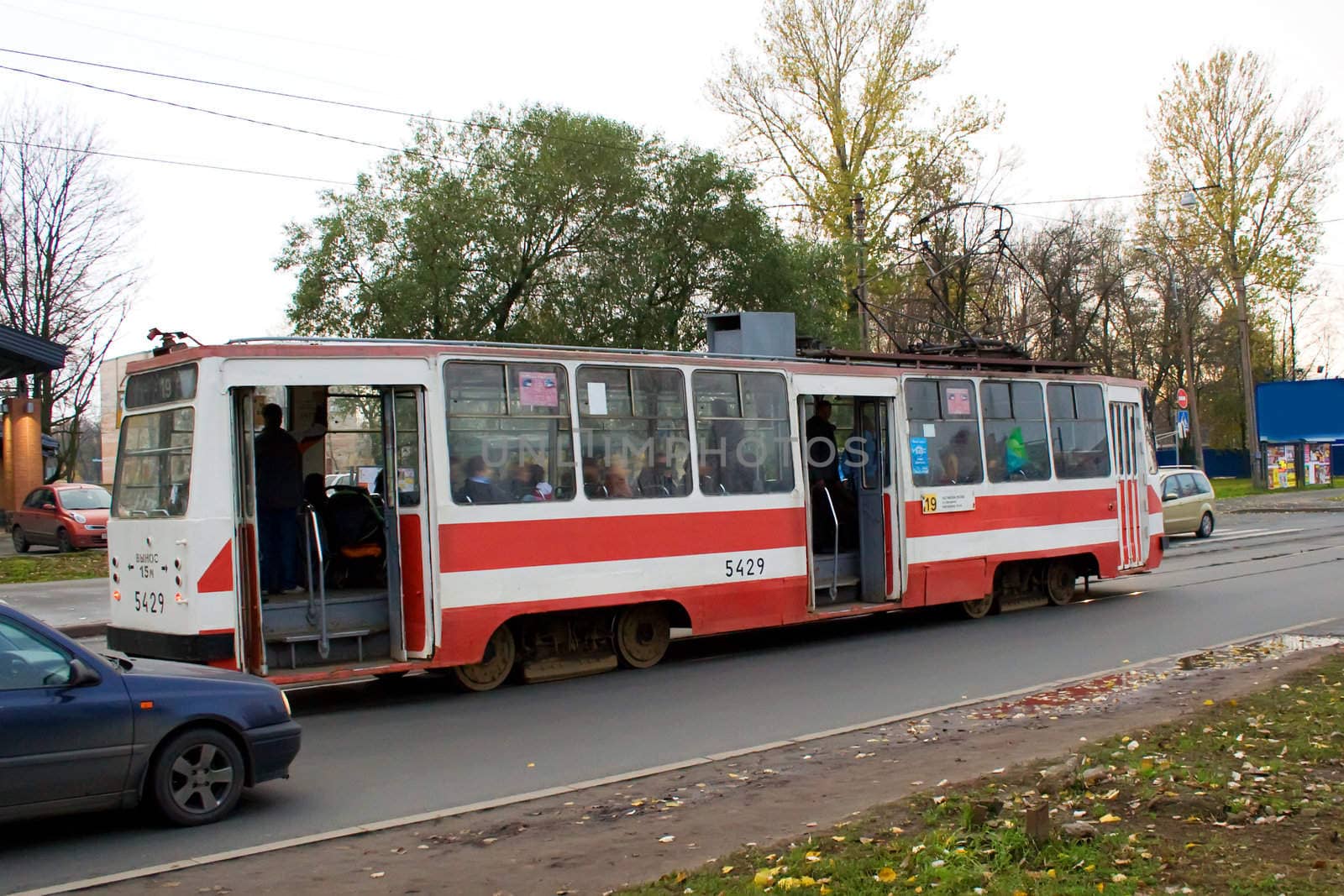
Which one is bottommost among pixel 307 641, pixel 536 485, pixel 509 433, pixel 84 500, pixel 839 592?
pixel 839 592

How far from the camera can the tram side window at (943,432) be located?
15242 millimetres

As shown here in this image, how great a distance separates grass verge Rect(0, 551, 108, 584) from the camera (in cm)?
2370

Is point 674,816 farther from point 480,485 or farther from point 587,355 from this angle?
point 587,355

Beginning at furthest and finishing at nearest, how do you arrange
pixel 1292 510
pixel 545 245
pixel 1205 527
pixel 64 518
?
pixel 1292 510 < pixel 545 245 < pixel 1205 527 < pixel 64 518

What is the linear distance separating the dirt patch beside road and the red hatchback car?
2365 cm

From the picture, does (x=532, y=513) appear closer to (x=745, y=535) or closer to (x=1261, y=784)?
(x=745, y=535)

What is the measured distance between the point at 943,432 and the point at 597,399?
5225 millimetres

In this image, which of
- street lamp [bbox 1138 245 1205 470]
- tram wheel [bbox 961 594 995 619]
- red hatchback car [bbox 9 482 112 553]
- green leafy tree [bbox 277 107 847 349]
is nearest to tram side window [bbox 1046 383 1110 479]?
tram wheel [bbox 961 594 995 619]

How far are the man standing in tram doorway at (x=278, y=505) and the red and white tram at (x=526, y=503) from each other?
0.03 metres

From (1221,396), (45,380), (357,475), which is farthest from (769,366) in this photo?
(1221,396)

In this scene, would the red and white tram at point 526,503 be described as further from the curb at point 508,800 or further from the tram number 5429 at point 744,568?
the curb at point 508,800

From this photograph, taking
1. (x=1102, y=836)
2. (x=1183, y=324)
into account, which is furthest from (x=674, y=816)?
(x=1183, y=324)

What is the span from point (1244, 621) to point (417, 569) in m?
9.35

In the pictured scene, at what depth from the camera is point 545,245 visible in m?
33.7
